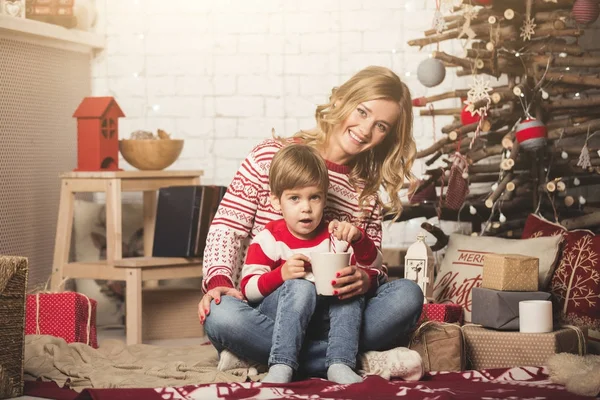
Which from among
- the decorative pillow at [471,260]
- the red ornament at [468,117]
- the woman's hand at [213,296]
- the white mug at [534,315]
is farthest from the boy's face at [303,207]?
the red ornament at [468,117]

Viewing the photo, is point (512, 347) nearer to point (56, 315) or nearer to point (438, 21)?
point (438, 21)

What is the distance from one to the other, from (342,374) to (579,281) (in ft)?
3.45

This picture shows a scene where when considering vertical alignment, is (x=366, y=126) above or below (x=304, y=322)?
above

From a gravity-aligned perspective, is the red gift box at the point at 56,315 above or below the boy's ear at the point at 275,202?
below

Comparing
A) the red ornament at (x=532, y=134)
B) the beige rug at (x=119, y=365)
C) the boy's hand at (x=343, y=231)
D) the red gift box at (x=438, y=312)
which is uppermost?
the red ornament at (x=532, y=134)

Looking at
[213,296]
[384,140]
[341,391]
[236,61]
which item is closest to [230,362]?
[213,296]

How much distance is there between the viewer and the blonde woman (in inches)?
99.6

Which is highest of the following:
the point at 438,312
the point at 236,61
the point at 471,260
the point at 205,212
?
the point at 236,61

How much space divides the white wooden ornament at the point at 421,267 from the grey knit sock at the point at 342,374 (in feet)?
2.41

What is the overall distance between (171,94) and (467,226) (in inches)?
59.1

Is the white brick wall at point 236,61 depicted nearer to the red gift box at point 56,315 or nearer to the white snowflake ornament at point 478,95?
the white snowflake ornament at point 478,95

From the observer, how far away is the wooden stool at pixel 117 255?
3623 mm

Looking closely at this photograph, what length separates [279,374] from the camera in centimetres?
237

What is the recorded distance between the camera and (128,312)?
11.9 ft
